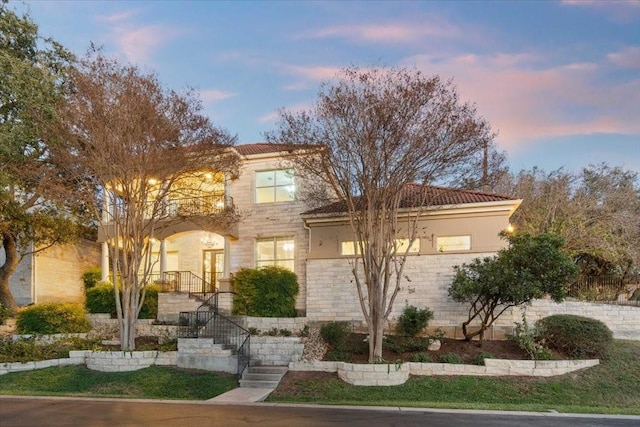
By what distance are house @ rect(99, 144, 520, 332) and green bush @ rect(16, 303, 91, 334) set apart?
3.18 metres

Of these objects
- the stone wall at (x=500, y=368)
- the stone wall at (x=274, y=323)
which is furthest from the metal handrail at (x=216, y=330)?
the stone wall at (x=500, y=368)

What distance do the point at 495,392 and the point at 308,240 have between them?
31.8 feet

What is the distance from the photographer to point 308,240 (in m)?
19.4

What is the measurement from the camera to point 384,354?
1381cm

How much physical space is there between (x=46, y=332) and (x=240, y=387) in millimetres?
8443

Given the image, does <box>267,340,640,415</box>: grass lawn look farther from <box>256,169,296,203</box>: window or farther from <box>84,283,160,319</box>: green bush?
<box>256,169,296,203</box>: window

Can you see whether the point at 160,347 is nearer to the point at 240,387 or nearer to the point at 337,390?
the point at 240,387

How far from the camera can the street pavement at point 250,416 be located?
8580 millimetres

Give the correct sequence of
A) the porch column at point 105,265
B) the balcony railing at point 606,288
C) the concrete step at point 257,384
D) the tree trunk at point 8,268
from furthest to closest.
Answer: the porch column at point 105,265
the tree trunk at point 8,268
the balcony railing at point 606,288
the concrete step at point 257,384

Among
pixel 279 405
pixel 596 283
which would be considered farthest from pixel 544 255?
pixel 596 283

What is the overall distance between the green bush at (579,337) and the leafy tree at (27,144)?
15228mm

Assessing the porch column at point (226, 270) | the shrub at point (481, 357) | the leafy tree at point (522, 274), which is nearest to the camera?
the shrub at point (481, 357)

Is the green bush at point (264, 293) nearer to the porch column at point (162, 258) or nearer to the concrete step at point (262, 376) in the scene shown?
the porch column at point (162, 258)

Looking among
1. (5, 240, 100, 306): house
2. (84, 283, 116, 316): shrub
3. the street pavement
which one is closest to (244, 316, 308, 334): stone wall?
(84, 283, 116, 316): shrub
